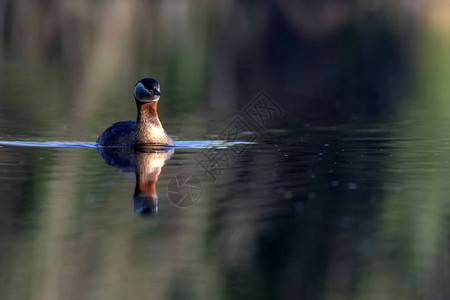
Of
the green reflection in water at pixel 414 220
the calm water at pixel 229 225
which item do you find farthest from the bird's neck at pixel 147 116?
the green reflection in water at pixel 414 220

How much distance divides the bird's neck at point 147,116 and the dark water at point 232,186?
2.35 ft

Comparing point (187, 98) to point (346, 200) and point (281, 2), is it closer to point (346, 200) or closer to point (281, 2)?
point (346, 200)

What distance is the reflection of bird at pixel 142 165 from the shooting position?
10.4 meters

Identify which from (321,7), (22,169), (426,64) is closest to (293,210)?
(22,169)

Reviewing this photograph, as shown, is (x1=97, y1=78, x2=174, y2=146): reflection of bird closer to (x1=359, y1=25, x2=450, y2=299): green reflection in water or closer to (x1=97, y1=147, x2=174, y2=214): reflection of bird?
(x1=97, y1=147, x2=174, y2=214): reflection of bird

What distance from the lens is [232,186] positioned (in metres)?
11.5

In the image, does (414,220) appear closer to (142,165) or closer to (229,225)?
(229,225)

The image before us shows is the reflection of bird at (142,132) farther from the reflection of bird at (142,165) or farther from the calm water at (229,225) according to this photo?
the calm water at (229,225)

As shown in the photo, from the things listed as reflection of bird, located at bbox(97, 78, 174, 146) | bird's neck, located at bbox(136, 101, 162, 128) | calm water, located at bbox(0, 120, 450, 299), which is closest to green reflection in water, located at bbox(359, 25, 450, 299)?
calm water, located at bbox(0, 120, 450, 299)

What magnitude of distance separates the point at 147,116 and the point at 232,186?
4.57 metres

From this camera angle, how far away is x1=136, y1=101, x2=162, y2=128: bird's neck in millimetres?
15547

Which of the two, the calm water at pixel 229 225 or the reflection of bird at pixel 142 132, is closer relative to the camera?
the calm water at pixel 229 225

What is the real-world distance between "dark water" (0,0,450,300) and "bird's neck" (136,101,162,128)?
2.35 feet

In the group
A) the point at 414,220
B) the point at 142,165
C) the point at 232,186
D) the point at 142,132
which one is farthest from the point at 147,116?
the point at 414,220
